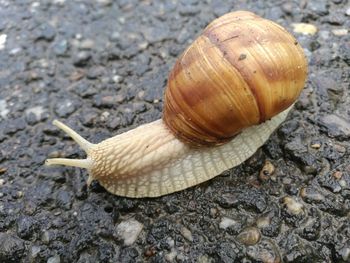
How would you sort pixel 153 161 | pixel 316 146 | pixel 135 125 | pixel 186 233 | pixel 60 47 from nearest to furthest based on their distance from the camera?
pixel 186 233 < pixel 153 161 < pixel 316 146 < pixel 135 125 < pixel 60 47

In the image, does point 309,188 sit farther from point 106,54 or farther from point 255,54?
point 106,54

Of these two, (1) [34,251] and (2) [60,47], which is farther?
(2) [60,47]

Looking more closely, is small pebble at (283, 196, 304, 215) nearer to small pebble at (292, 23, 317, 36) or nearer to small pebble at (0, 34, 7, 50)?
small pebble at (292, 23, 317, 36)

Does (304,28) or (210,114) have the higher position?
(210,114)

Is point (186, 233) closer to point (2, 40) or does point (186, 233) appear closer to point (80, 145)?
point (80, 145)

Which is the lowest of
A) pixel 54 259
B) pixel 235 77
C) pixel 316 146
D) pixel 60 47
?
pixel 54 259

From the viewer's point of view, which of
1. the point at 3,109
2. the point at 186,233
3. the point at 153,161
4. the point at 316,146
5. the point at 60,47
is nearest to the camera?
the point at 186,233

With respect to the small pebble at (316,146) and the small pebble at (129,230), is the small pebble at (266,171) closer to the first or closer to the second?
the small pebble at (316,146)

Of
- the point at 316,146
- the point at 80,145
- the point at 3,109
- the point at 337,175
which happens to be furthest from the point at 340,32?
the point at 3,109
